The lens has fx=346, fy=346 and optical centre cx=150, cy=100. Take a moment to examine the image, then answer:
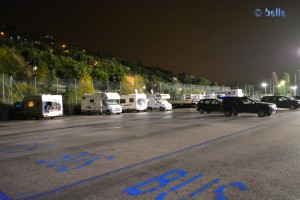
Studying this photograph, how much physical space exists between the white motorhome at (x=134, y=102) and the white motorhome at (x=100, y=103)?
137 inches

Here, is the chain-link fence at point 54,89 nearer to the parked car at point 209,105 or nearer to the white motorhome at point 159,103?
the white motorhome at point 159,103

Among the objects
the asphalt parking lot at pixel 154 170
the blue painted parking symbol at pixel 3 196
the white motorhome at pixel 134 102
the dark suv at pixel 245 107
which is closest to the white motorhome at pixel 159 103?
the white motorhome at pixel 134 102

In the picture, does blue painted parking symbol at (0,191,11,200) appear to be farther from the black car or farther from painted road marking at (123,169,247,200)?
the black car

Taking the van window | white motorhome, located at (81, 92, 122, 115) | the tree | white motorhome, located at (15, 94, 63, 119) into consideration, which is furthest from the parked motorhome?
the van window

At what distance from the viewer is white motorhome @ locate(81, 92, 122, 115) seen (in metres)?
40.8

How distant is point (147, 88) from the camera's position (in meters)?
68.0

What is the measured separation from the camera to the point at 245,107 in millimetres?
29766

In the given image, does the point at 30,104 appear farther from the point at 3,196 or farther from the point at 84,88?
the point at 3,196

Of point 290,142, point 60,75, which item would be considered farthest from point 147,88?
point 290,142

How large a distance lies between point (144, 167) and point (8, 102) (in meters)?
30.4

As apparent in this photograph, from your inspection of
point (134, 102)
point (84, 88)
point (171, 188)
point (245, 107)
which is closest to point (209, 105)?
point (245, 107)

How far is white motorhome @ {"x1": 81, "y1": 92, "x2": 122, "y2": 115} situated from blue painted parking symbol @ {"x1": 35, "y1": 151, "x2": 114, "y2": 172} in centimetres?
3032

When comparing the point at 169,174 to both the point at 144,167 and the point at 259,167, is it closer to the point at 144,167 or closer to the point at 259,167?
the point at 144,167

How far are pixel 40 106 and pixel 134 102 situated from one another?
14.7 m
